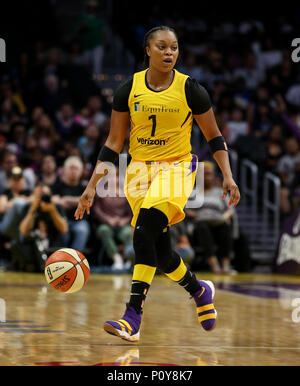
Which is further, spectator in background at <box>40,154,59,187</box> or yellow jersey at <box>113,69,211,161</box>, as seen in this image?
spectator in background at <box>40,154,59,187</box>

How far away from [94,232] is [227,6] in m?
10.3

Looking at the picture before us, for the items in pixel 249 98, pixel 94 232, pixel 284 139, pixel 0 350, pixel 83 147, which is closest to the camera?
pixel 0 350

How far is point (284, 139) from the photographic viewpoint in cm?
1611

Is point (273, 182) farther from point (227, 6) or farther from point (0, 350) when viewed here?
point (0, 350)

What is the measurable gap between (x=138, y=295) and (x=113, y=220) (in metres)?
7.44

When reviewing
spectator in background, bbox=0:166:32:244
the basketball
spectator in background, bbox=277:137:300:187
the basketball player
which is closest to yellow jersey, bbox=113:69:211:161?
the basketball player

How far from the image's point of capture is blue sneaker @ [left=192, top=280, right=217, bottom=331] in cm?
581

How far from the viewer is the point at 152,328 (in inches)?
240

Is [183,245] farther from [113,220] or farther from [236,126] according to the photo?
[236,126]

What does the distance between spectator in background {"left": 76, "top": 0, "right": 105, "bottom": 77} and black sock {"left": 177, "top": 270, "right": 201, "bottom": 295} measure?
13.7 metres

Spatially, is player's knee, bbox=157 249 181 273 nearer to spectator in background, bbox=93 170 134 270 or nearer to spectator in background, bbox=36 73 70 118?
spectator in background, bbox=93 170 134 270

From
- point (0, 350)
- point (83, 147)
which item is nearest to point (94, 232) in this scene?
point (83, 147)

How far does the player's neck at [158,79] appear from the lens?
223 inches

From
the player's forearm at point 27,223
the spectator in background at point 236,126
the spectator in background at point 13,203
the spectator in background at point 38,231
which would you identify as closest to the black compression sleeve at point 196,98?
the spectator in background at point 38,231
